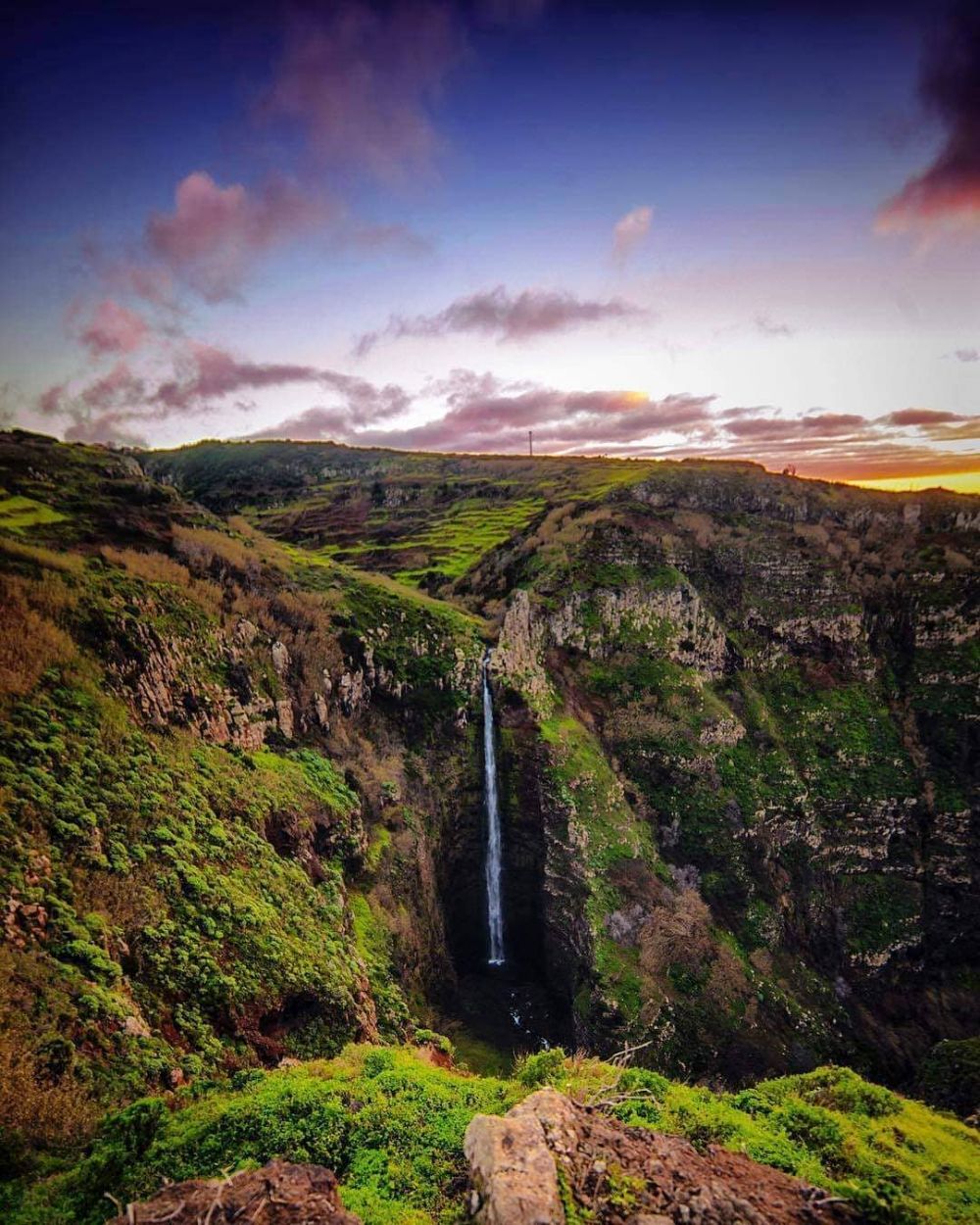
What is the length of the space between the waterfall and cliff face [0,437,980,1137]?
623 mm

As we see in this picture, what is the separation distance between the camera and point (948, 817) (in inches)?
1601

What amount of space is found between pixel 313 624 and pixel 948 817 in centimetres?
4819

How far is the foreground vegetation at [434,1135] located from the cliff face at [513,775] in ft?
6.49

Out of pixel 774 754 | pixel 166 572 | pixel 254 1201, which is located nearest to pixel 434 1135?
pixel 254 1201

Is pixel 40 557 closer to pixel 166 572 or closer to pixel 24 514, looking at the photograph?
pixel 166 572

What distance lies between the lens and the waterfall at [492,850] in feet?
108

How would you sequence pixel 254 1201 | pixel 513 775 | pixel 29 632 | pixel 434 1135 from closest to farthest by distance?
1. pixel 254 1201
2. pixel 434 1135
3. pixel 29 632
4. pixel 513 775

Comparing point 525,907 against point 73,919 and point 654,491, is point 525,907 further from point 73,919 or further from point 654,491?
point 654,491

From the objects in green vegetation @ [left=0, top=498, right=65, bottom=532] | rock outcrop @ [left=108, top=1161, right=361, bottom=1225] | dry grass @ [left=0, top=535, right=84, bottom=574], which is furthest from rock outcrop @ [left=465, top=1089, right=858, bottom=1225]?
green vegetation @ [left=0, top=498, right=65, bottom=532]

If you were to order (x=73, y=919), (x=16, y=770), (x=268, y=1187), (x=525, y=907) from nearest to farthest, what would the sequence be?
1. (x=268, y=1187)
2. (x=73, y=919)
3. (x=16, y=770)
4. (x=525, y=907)

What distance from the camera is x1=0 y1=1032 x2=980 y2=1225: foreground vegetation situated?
7332mm

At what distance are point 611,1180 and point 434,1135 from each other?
3.67m

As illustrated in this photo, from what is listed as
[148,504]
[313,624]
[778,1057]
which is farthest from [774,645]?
[148,504]

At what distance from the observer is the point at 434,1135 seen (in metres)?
9.07
